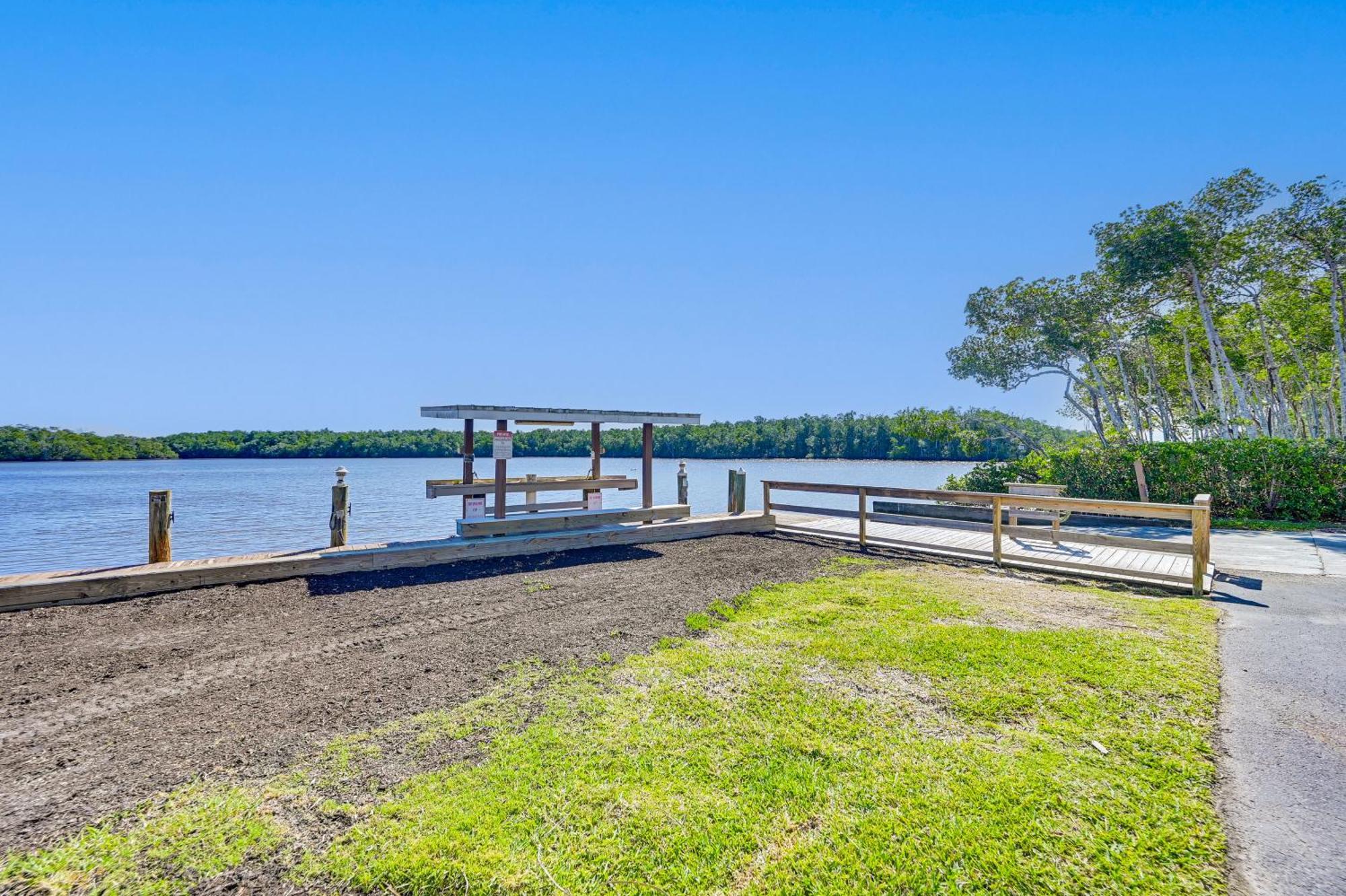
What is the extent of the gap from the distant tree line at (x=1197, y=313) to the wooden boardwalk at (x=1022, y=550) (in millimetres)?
8971

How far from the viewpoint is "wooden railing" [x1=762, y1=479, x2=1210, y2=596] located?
6.07 meters

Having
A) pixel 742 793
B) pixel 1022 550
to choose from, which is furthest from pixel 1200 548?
pixel 742 793

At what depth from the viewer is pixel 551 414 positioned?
8914 mm

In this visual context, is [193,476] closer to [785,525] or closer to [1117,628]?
[785,525]

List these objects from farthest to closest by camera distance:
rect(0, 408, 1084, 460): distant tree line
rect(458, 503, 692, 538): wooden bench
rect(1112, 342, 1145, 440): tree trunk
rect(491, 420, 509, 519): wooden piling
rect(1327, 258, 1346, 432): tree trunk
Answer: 1. rect(0, 408, 1084, 460): distant tree line
2. rect(1112, 342, 1145, 440): tree trunk
3. rect(1327, 258, 1346, 432): tree trunk
4. rect(491, 420, 509, 519): wooden piling
5. rect(458, 503, 692, 538): wooden bench

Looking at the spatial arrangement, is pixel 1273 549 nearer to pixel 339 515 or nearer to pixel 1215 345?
pixel 1215 345

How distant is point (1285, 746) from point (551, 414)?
A: 26.4 ft

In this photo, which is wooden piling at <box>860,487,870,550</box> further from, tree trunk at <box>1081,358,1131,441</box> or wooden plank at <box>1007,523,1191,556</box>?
tree trunk at <box>1081,358,1131,441</box>

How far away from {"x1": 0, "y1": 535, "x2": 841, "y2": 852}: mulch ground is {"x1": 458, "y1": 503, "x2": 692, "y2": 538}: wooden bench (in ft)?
3.00

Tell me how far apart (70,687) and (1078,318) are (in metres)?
21.5

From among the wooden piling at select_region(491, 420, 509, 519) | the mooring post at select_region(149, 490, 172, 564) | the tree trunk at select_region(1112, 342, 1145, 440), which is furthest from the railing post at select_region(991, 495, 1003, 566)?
the tree trunk at select_region(1112, 342, 1145, 440)

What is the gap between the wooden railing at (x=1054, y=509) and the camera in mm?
6066

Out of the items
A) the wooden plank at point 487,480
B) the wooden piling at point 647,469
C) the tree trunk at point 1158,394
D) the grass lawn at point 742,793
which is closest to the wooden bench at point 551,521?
the wooden piling at point 647,469

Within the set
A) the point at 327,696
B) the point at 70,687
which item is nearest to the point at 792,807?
the point at 327,696
